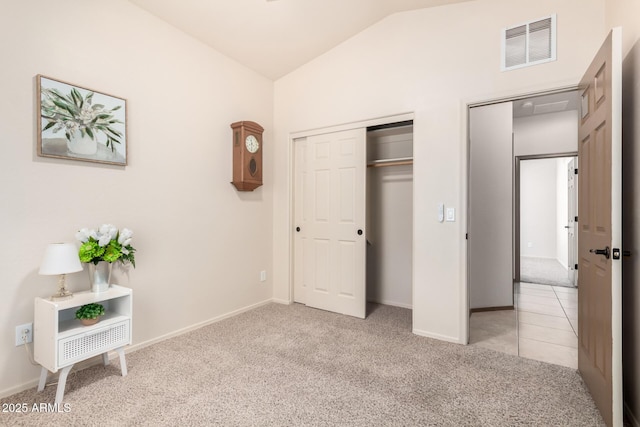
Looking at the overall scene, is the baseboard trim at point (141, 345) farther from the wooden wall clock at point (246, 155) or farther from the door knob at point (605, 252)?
the door knob at point (605, 252)

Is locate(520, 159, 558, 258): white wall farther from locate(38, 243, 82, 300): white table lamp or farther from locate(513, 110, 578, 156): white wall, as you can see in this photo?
locate(38, 243, 82, 300): white table lamp

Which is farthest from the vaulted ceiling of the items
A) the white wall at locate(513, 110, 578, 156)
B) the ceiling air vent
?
the white wall at locate(513, 110, 578, 156)

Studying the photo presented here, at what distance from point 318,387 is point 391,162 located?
2.46 meters

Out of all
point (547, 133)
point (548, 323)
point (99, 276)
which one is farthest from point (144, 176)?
point (547, 133)

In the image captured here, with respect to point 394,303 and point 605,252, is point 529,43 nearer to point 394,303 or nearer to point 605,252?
point 605,252

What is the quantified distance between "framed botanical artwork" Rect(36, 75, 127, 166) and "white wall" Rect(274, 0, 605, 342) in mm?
2143

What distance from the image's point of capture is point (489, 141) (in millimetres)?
3814

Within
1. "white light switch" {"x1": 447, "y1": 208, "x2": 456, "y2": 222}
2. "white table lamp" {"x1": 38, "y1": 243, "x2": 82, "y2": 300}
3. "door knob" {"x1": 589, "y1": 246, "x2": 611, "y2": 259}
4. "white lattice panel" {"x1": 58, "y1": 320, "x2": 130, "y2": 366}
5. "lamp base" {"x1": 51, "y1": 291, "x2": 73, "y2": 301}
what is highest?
"white light switch" {"x1": 447, "y1": 208, "x2": 456, "y2": 222}

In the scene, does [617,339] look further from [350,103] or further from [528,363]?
[350,103]

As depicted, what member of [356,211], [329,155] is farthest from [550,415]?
[329,155]

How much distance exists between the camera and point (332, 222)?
Answer: 3646 millimetres

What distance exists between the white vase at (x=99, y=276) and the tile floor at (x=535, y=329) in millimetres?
3026

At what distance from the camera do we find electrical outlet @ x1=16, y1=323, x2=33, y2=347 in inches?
79.2

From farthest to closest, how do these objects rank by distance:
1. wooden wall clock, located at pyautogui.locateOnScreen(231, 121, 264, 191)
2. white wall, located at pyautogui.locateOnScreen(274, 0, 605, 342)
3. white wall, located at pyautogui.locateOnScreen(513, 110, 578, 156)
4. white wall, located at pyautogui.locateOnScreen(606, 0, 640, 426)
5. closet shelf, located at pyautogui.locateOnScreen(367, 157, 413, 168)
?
white wall, located at pyautogui.locateOnScreen(513, 110, 578, 156)
closet shelf, located at pyautogui.locateOnScreen(367, 157, 413, 168)
wooden wall clock, located at pyautogui.locateOnScreen(231, 121, 264, 191)
white wall, located at pyautogui.locateOnScreen(274, 0, 605, 342)
white wall, located at pyautogui.locateOnScreen(606, 0, 640, 426)
